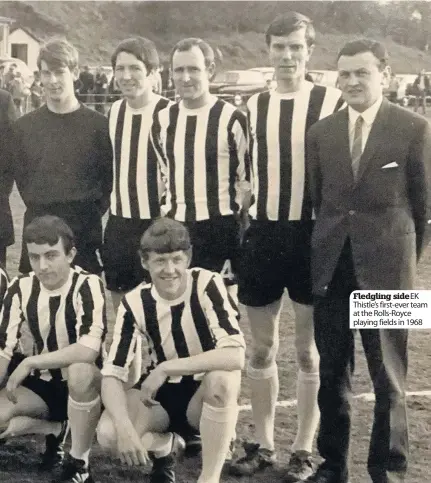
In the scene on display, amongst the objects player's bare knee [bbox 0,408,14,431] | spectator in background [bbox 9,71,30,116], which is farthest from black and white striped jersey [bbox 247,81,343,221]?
player's bare knee [bbox 0,408,14,431]

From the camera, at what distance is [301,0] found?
84.0 inches

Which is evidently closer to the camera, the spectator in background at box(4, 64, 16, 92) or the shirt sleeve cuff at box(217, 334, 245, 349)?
the shirt sleeve cuff at box(217, 334, 245, 349)

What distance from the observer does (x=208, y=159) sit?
2166 millimetres

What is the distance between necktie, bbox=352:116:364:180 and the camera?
190 cm

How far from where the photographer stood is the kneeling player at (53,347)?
6.84 ft

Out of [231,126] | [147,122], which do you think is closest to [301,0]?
[231,126]

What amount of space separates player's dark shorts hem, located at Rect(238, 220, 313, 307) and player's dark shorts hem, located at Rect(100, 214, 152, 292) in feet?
1.00

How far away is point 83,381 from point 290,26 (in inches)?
41.9

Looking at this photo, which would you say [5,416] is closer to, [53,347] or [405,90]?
[53,347]

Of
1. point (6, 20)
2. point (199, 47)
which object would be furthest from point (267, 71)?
point (6, 20)

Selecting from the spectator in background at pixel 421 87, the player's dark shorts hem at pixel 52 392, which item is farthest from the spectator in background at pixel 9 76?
the spectator in background at pixel 421 87

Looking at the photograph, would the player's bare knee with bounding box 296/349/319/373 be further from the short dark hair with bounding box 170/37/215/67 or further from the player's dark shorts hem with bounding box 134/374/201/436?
the short dark hair with bounding box 170/37/215/67

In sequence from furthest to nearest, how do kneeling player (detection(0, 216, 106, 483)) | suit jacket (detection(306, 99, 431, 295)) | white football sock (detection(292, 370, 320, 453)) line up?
white football sock (detection(292, 370, 320, 453))
kneeling player (detection(0, 216, 106, 483))
suit jacket (detection(306, 99, 431, 295))

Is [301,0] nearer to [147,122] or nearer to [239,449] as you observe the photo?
[147,122]
